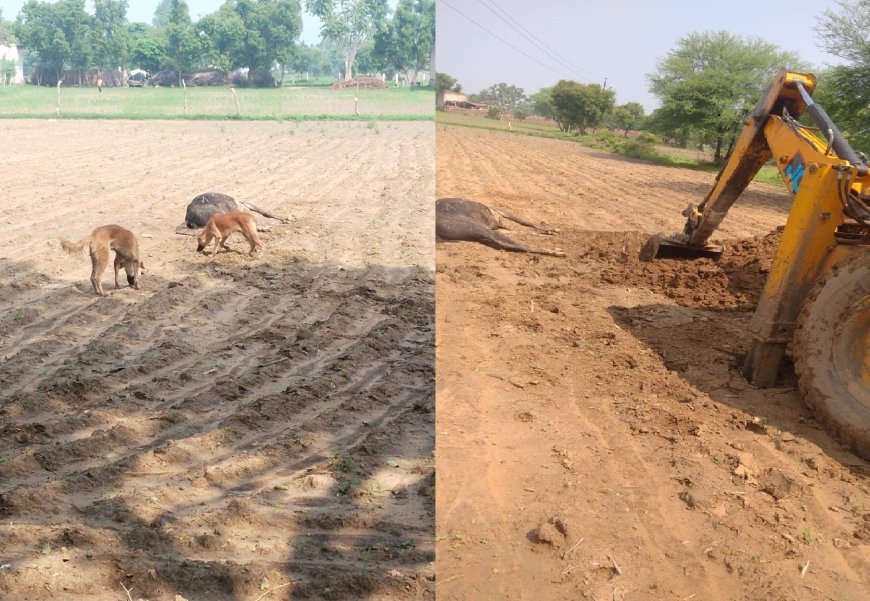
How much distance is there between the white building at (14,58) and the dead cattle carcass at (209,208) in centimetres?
4451

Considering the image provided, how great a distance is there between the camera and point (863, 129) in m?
17.0

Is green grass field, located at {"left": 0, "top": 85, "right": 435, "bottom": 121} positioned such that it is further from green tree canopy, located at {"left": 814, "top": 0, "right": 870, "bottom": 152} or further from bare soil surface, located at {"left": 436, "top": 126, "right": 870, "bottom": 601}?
bare soil surface, located at {"left": 436, "top": 126, "right": 870, "bottom": 601}

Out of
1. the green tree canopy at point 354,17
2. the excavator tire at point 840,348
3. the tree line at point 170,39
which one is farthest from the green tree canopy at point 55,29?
the excavator tire at point 840,348

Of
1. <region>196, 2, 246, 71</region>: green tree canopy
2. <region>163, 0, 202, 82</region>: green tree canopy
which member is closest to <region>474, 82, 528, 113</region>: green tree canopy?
<region>196, 2, 246, 71</region>: green tree canopy

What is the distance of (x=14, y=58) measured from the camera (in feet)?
171

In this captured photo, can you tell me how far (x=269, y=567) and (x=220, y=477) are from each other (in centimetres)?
88

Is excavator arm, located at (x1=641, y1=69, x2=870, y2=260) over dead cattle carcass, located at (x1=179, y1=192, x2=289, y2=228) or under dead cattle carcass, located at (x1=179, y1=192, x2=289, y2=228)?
over

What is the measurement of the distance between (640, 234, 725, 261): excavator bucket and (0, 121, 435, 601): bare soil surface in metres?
2.22

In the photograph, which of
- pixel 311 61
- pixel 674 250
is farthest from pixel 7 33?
pixel 674 250

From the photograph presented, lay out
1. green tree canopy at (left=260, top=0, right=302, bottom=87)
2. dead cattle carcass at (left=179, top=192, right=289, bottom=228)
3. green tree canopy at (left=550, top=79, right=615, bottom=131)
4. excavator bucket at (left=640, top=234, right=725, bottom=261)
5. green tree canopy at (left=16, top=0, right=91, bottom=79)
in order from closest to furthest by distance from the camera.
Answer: excavator bucket at (left=640, top=234, right=725, bottom=261) < dead cattle carcass at (left=179, top=192, right=289, bottom=228) < green tree canopy at (left=16, top=0, right=91, bottom=79) < green tree canopy at (left=260, top=0, right=302, bottom=87) < green tree canopy at (left=550, top=79, right=615, bottom=131)

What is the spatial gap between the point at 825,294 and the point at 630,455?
1.46 meters

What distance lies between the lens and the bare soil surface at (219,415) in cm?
309

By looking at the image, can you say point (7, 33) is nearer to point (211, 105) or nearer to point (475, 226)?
point (211, 105)

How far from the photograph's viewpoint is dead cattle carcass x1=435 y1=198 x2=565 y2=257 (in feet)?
29.6
